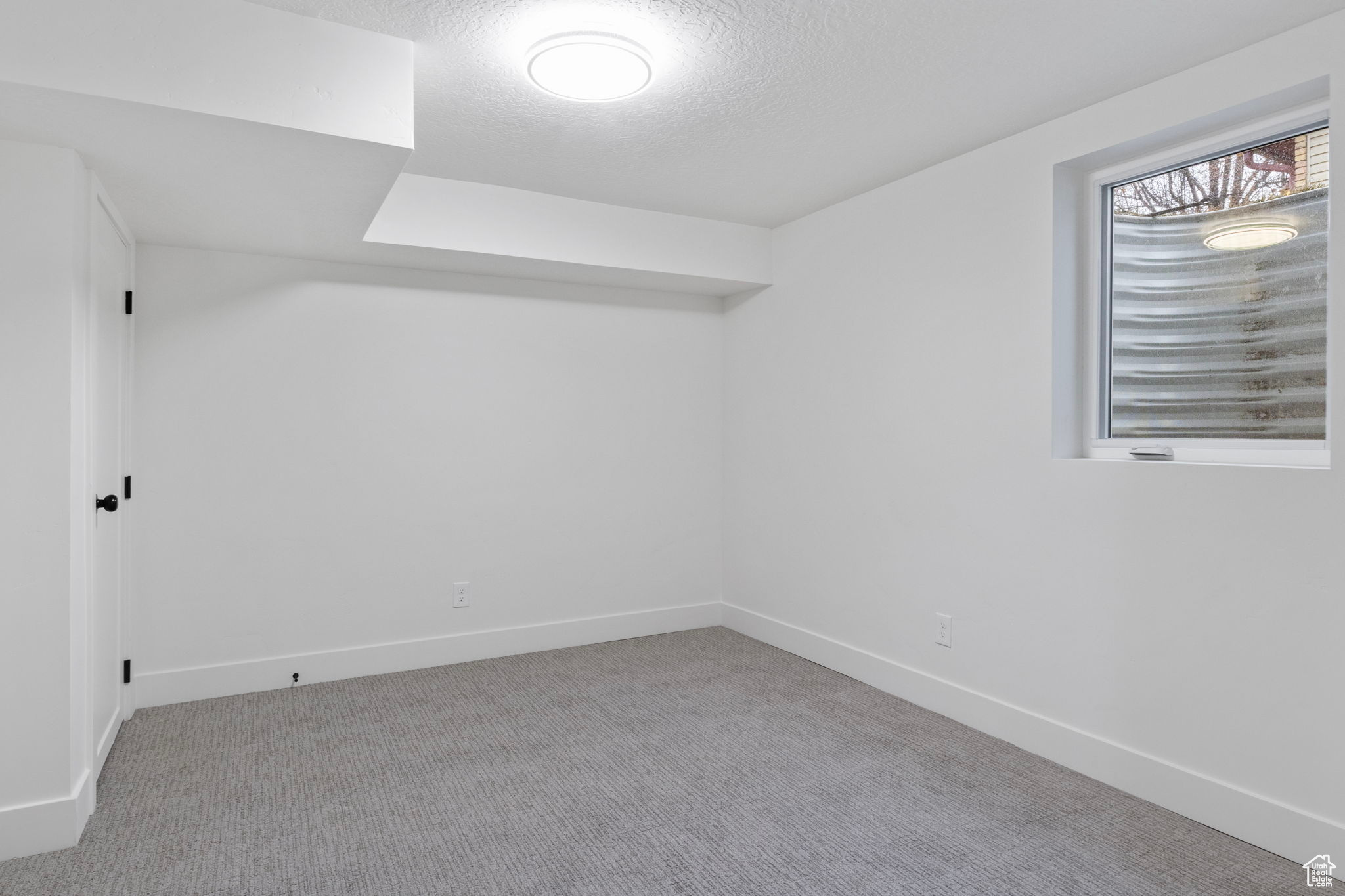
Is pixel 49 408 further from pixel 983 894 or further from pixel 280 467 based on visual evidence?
pixel 983 894

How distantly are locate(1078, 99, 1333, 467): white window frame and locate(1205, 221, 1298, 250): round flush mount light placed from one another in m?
0.24

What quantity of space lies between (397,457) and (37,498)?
5.86 feet

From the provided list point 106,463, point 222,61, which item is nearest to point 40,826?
point 106,463

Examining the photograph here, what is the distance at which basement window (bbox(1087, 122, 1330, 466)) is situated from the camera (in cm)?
239

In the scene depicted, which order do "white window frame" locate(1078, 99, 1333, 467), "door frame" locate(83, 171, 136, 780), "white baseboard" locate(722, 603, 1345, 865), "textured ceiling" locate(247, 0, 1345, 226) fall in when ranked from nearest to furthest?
1. "textured ceiling" locate(247, 0, 1345, 226)
2. "white baseboard" locate(722, 603, 1345, 865)
3. "white window frame" locate(1078, 99, 1333, 467)
4. "door frame" locate(83, 171, 136, 780)

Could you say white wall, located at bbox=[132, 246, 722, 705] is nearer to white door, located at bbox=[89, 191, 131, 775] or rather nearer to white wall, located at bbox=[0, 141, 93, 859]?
white door, located at bbox=[89, 191, 131, 775]

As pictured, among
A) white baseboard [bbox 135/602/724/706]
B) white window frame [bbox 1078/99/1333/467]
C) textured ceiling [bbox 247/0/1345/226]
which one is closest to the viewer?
textured ceiling [bbox 247/0/1345/226]

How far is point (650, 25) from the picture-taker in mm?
2232

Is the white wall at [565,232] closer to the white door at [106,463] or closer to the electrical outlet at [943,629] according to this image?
the white door at [106,463]

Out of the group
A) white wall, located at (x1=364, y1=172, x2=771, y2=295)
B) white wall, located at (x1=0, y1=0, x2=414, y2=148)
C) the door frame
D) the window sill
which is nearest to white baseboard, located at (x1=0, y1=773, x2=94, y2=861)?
the door frame

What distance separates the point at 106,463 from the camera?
2916 millimetres

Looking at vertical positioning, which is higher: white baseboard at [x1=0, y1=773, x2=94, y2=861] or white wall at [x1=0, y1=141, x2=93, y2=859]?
white wall at [x1=0, y1=141, x2=93, y2=859]

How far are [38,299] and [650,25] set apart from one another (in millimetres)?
1901

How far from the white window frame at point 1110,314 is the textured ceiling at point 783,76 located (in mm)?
274
